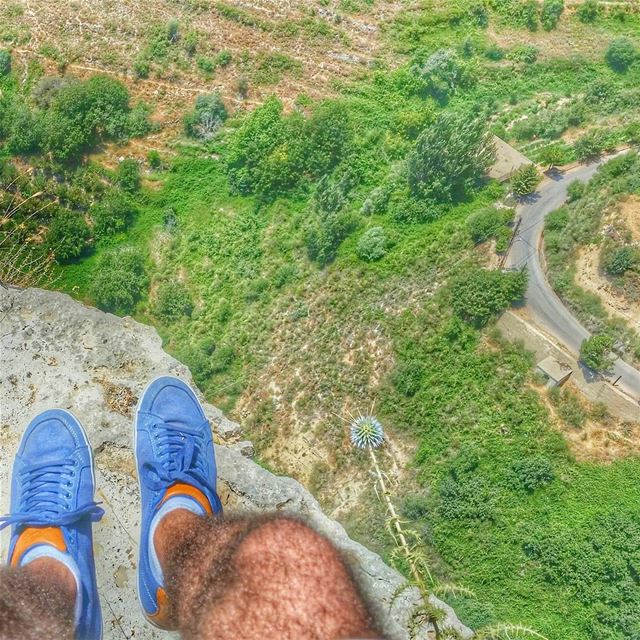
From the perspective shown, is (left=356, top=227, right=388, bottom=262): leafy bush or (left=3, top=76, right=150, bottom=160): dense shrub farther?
(left=3, top=76, right=150, bottom=160): dense shrub

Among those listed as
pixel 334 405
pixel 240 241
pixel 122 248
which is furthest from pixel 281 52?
pixel 334 405

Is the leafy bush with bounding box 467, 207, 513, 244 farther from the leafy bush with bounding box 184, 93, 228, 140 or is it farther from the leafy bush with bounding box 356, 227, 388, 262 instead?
the leafy bush with bounding box 184, 93, 228, 140

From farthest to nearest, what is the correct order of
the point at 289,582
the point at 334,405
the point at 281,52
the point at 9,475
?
the point at 281,52 → the point at 334,405 → the point at 9,475 → the point at 289,582

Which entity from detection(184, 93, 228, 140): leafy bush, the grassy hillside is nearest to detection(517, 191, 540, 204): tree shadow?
the grassy hillside

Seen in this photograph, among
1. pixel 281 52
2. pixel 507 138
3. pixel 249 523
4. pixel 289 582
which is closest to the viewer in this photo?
pixel 289 582

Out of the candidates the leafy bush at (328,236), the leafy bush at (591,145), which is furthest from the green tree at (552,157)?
the leafy bush at (328,236)

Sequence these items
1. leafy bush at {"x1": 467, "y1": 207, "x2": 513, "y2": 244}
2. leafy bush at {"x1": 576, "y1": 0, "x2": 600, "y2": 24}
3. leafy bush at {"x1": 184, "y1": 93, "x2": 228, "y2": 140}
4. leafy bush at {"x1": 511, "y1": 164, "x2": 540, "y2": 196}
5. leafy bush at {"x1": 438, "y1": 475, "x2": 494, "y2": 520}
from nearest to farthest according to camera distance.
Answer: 1. leafy bush at {"x1": 438, "y1": 475, "x2": 494, "y2": 520}
2. leafy bush at {"x1": 467, "y1": 207, "x2": 513, "y2": 244}
3. leafy bush at {"x1": 511, "y1": 164, "x2": 540, "y2": 196}
4. leafy bush at {"x1": 184, "y1": 93, "x2": 228, "y2": 140}
5. leafy bush at {"x1": 576, "y1": 0, "x2": 600, "y2": 24}

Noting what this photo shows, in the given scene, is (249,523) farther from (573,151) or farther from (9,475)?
(573,151)

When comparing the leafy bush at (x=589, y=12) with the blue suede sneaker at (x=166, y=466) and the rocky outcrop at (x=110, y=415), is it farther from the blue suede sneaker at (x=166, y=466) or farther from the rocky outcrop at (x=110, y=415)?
the blue suede sneaker at (x=166, y=466)
